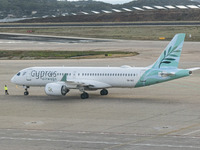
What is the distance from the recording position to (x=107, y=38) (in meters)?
151

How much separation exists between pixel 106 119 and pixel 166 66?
38.6 feet

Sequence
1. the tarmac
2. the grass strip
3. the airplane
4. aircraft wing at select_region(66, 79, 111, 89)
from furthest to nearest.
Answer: the grass strip < aircraft wing at select_region(66, 79, 111, 89) < the airplane < the tarmac

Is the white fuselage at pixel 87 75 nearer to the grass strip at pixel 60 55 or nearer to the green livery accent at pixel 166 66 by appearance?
the green livery accent at pixel 166 66

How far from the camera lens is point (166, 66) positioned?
49.0 meters

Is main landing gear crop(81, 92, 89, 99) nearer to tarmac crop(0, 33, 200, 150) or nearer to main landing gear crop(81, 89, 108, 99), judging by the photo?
main landing gear crop(81, 89, 108, 99)

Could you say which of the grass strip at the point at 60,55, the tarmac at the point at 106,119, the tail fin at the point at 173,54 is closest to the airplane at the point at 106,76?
the tail fin at the point at 173,54

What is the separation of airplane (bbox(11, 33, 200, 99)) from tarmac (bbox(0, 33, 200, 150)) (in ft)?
5.15

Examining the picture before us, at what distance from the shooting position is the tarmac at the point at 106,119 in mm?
31078

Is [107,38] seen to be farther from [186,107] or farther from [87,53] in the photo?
[186,107]

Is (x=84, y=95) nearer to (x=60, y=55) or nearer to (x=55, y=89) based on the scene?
(x=55, y=89)

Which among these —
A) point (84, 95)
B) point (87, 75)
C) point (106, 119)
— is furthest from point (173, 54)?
point (106, 119)

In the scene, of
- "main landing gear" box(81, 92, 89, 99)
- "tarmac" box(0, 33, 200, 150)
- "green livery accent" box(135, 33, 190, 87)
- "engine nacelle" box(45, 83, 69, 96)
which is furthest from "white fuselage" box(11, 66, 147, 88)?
"engine nacelle" box(45, 83, 69, 96)

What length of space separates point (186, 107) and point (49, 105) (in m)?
14.0

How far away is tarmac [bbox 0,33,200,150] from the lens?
31.1 m
